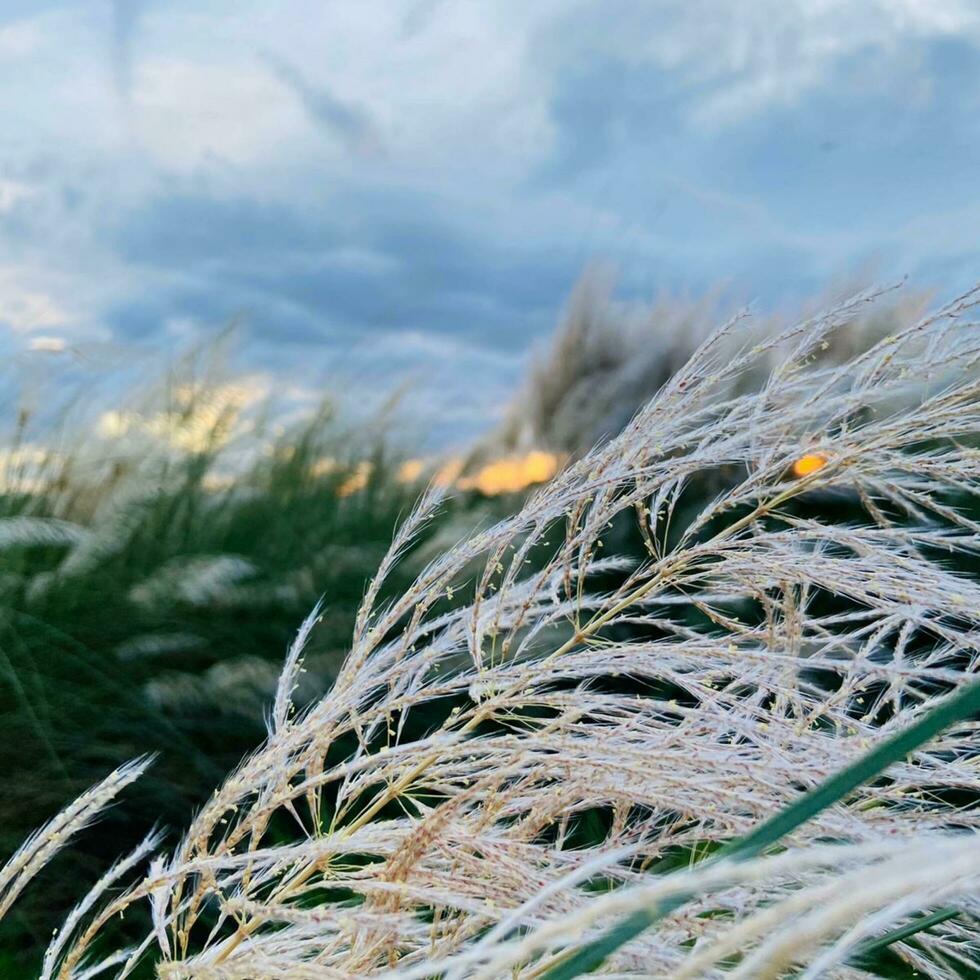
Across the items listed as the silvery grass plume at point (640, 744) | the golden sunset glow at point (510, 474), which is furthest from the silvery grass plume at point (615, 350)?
the silvery grass plume at point (640, 744)

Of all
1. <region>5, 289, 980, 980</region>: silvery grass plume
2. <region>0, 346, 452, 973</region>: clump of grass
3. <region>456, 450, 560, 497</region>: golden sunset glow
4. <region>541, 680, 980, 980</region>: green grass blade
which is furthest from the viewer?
<region>456, 450, 560, 497</region>: golden sunset glow

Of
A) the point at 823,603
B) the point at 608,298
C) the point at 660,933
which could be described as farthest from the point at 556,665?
the point at 608,298

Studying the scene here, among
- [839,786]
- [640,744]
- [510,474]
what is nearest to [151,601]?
[510,474]

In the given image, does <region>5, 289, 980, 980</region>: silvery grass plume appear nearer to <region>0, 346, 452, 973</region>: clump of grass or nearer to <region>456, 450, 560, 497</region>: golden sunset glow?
<region>0, 346, 452, 973</region>: clump of grass

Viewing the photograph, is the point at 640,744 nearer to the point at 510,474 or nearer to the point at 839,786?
the point at 839,786

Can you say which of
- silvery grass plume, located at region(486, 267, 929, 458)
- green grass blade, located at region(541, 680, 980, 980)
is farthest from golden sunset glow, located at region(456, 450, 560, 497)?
green grass blade, located at region(541, 680, 980, 980)

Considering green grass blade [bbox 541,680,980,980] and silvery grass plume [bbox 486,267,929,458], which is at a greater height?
silvery grass plume [bbox 486,267,929,458]

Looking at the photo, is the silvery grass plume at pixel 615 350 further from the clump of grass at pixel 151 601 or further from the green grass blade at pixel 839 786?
the green grass blade at pixel 839 786

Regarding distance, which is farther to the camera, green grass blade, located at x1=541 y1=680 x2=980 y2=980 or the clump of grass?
the clump of grass

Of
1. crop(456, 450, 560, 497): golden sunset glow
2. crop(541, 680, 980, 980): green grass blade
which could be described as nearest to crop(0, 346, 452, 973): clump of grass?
crop(456, 450, 560, 497): golden sunset glow

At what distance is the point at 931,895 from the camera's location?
0.62 metres

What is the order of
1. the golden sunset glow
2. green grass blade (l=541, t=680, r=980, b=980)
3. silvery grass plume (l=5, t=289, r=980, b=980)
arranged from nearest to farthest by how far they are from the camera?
green grass blade (l=541, t=680, r=980, b=980), silvery grass plume (l=5, t=289, r=980, b=980), the golden sunset glow

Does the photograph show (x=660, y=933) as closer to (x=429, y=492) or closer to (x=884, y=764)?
(x=884, y=764)

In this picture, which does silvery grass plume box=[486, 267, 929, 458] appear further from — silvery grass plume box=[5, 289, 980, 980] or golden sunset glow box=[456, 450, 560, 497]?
silvery grass plume box=[5, 289, 980, 980]
